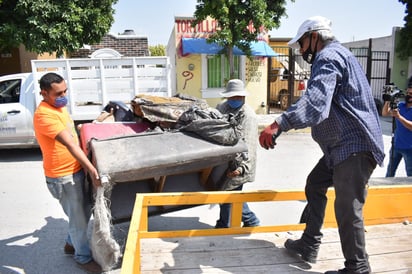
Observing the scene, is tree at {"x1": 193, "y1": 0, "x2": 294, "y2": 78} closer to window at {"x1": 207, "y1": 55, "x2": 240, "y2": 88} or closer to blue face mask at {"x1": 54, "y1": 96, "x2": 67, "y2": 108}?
window at {"x1": 207, "y1": 55, "x2": 240, "y2": 88}

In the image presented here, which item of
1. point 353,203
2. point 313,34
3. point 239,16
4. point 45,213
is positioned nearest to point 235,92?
point 313,34

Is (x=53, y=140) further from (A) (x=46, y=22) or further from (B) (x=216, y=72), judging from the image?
(B) (x=216, y=72)

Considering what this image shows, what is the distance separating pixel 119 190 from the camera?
A: 3.28 metres

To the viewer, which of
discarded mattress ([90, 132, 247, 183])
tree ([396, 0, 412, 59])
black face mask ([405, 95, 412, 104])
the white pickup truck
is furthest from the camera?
tree ([396, 0, 412, 59])

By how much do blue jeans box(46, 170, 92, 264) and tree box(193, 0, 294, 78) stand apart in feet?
25.7

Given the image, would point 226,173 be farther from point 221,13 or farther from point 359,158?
point 221,13

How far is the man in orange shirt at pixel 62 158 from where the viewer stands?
2.95 metres

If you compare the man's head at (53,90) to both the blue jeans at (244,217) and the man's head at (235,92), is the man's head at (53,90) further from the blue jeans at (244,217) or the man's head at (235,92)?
the blue jeans at (244,217)

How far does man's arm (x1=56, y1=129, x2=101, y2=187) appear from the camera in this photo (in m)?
2.74

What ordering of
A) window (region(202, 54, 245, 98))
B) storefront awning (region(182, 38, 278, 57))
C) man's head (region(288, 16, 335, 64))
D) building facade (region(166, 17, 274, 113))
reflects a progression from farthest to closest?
window (region(202, 54, 245, 98))
building facade (region(166, 17, 274, 113))
storefront awning (region(182, 38, 278, 57))
man's head (region(288, 16, 335, 64))

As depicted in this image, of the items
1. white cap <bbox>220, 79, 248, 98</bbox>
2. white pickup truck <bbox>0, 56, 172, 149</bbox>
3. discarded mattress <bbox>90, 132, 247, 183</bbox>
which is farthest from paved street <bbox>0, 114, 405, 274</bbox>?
white cap <bbox>220, 79, 248, 98</bbox>

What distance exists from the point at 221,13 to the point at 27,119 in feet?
18.8

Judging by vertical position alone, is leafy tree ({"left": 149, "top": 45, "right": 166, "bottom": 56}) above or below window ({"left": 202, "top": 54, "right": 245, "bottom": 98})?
above

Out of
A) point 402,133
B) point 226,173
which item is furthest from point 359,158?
point 402,133
